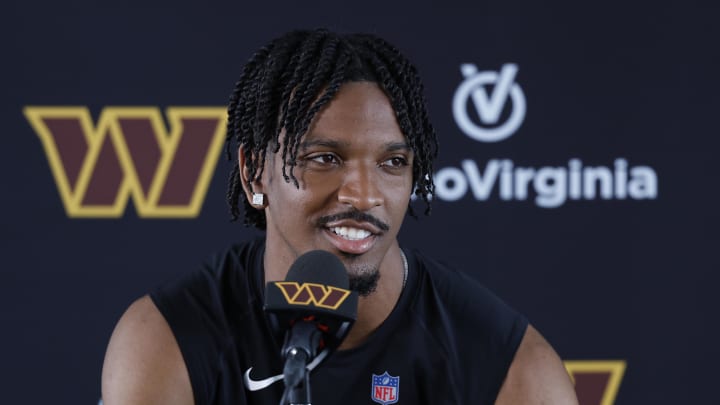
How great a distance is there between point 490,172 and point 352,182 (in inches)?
52.3

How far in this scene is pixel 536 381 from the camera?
76.7 inches

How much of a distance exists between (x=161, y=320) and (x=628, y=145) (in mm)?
1642

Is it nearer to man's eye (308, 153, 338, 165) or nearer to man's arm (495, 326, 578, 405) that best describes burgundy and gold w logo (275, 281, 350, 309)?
man's eye (308, 153, 338, 165)

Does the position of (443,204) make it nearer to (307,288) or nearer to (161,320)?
(161,320)

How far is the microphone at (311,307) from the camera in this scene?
4.18ft

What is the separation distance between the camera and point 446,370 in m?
1.98

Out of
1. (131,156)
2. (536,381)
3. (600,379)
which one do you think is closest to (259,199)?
(536,381)

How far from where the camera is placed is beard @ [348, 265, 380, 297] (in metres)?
1.83

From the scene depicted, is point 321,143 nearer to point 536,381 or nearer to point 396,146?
point 396,146

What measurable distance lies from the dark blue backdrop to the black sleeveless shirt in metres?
1.00

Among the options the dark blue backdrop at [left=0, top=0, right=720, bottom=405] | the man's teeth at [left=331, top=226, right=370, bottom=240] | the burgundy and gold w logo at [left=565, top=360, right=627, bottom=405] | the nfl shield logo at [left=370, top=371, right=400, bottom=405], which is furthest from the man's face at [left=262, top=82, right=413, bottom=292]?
the burgundy and gold w logo at [left=565, top=360, right=627, bottom=405]

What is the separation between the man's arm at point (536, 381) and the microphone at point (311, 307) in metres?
0.68

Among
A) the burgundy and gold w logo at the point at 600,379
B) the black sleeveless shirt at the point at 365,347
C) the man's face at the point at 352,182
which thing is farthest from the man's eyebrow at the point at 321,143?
the burgundy and gold w logo at the point at 600,379

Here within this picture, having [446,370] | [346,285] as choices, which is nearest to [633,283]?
[446,370]
